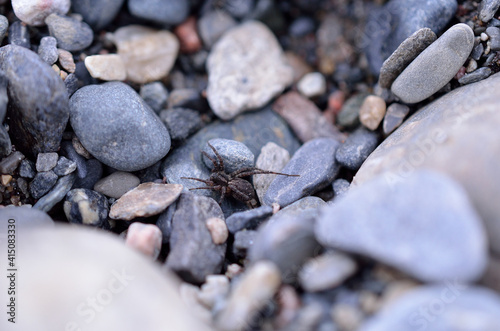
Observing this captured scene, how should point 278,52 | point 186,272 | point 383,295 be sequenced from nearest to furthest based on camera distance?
point 383,295, point 186,272, point 278,52

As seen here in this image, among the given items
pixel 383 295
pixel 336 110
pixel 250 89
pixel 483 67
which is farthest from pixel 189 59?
pixel 383 295

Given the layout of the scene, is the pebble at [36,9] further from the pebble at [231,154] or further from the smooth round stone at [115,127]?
the pebble at [231,154]

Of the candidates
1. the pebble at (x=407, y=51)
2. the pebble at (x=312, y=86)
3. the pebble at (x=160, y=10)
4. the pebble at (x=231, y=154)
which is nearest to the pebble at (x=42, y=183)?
the pebble at (x=231, y=154)

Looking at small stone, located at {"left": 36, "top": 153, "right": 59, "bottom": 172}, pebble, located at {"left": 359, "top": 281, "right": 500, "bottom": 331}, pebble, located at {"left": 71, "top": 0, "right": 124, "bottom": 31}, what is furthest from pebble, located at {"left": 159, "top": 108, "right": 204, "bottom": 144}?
pebble, located at {"left": 359, "top": 281, "right": 500, "bottom": 331}

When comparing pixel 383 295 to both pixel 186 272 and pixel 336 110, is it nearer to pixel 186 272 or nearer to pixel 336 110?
pixel 186 272

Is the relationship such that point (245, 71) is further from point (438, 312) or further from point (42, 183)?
point (438, 312)

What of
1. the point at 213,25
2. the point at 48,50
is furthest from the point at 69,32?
the point at 213,25
